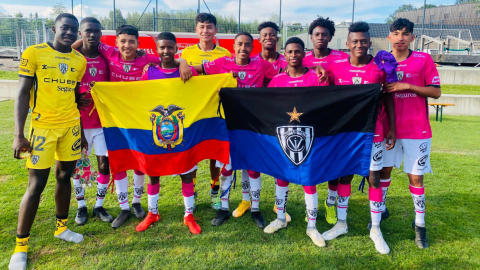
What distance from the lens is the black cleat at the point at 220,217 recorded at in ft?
13.1

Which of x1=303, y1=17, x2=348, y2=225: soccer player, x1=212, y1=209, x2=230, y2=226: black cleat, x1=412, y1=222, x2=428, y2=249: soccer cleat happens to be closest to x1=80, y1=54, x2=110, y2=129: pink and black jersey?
x1=212, y1=209, x2=230, y2=226: black cleat

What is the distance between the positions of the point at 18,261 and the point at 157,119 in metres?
1.96

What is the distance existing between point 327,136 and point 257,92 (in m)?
0.94

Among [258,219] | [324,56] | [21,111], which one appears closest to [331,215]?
[258,219]

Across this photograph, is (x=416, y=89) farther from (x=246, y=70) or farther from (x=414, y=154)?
(x=246, y=70)

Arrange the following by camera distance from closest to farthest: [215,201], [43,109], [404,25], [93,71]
Answer: [43,109]
[404,25]
[93,71]
[215,201]

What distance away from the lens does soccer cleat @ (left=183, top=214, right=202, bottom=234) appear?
3.79 m

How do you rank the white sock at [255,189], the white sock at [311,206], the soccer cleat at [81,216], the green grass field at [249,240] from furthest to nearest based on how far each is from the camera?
the white sock at [255,189]
the soccer cleat at [81,216]
the white sock at [311,206]
the green grass field at [249,240]

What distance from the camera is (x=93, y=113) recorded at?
3982 mm

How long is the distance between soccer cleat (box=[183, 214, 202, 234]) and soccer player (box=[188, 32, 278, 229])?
24 centimetres

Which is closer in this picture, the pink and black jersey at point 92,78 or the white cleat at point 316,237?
the white cleat at point 316,237

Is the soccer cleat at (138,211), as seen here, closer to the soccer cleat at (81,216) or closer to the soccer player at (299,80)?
the soccer cleat at (81,216)

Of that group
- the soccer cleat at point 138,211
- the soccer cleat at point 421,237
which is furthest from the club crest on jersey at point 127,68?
the soccer cleat at point 421,237

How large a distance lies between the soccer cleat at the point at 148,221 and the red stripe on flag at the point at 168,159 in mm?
585
